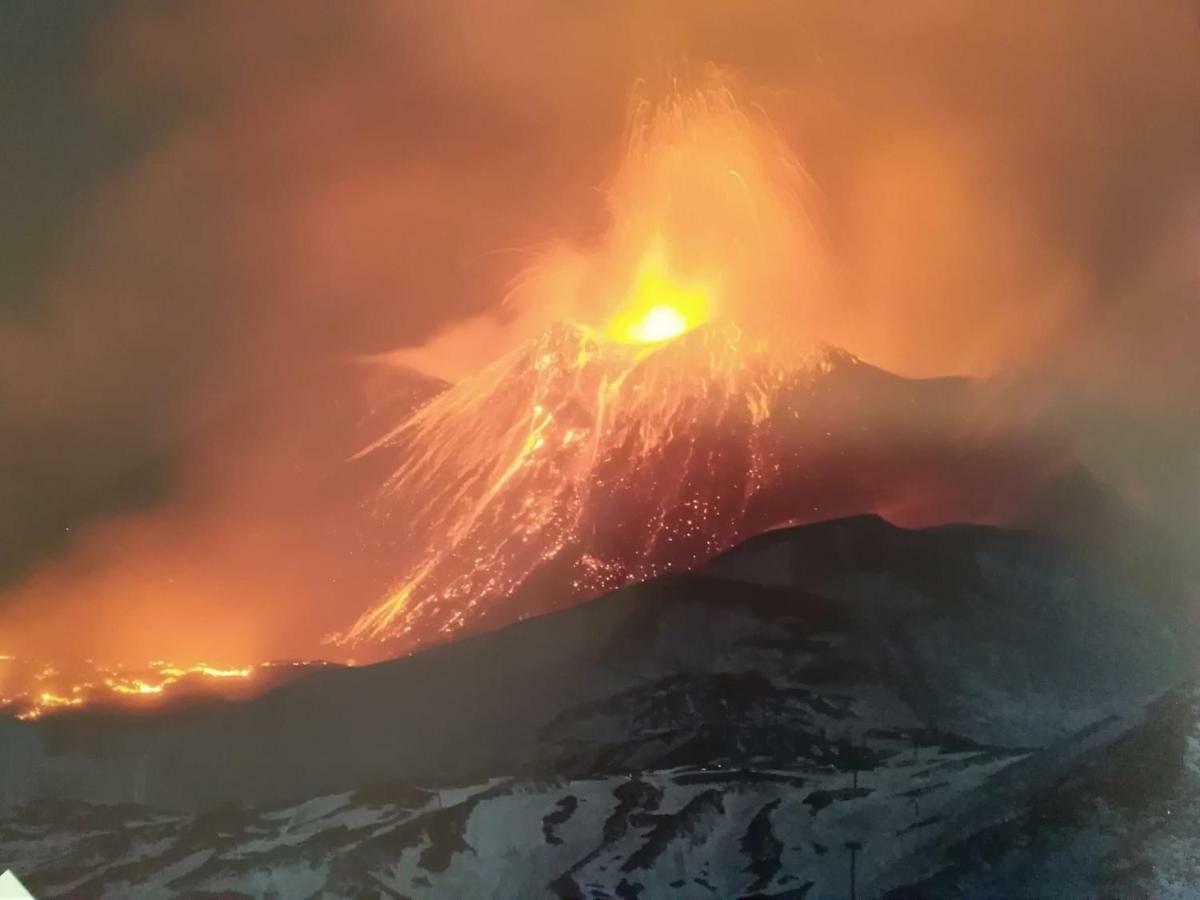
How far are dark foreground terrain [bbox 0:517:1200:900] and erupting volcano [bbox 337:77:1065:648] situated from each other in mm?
194

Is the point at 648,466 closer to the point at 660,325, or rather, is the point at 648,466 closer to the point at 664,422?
the point at 664,422

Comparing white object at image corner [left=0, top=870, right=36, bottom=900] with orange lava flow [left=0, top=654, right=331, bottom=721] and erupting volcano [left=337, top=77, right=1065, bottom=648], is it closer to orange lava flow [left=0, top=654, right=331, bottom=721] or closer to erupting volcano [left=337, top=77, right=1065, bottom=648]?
orange lava flow [left=0, top=654, right=331, bottom=721]

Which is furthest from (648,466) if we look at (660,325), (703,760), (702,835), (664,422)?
(702,835)

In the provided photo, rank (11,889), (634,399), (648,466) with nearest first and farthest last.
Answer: (11,889) → (648,466) → (634,399)

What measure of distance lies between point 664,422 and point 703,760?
47.6 inches

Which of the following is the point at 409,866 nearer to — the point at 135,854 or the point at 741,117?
the point at 135,854

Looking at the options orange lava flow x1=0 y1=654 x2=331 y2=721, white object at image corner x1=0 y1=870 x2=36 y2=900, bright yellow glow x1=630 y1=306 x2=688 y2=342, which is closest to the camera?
white object at image corner x1=0 y1=870 x2=36 y2=900

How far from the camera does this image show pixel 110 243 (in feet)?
11.0

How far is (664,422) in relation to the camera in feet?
12.1

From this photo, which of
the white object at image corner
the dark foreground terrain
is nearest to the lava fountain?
the dark foreground terrain

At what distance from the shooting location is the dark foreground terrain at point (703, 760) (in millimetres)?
2971

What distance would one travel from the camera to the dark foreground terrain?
2971mm

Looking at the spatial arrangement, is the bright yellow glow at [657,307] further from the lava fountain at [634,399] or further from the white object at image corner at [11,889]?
the white object at image corner at [11,889]

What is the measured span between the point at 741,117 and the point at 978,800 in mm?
2572
